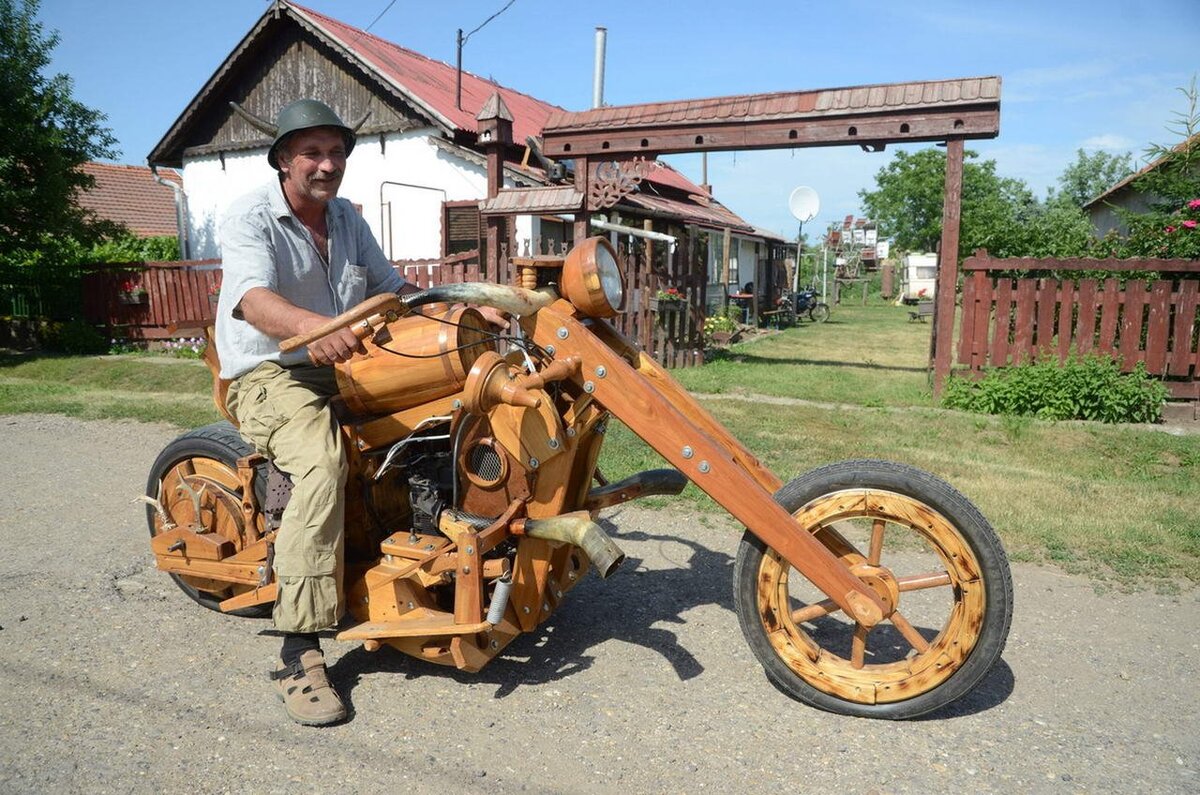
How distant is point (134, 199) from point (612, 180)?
24.6 m

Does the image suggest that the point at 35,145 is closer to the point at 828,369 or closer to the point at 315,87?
the point at 315,87

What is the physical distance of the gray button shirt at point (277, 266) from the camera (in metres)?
3.15

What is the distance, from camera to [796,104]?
365 inches

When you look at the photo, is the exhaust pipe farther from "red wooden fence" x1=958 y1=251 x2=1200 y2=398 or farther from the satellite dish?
the satellite dish

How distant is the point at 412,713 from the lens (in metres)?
2.93

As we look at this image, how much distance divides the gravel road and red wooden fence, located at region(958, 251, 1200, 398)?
562 cm

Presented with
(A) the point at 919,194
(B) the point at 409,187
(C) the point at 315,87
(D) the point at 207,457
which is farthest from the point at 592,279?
(A) the point at 919,194

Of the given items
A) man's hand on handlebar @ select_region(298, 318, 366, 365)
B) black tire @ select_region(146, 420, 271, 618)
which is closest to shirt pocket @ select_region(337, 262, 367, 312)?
black tire @ select_region(146, 420, 271, 618)

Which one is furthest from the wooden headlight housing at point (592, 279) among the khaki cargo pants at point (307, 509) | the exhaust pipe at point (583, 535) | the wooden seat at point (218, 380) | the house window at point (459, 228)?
the house window at point (459, 228)

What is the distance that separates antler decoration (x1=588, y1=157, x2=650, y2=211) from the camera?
33.8 feet

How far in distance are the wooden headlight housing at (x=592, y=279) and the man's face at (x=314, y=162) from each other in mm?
1084

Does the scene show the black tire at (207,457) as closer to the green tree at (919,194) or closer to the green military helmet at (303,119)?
the green military helmet at (303,119)

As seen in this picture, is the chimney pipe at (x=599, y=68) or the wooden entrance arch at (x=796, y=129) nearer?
the wooden entrance arch at (x=796, y=129)

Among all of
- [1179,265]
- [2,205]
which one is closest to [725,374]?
[1179,265]
